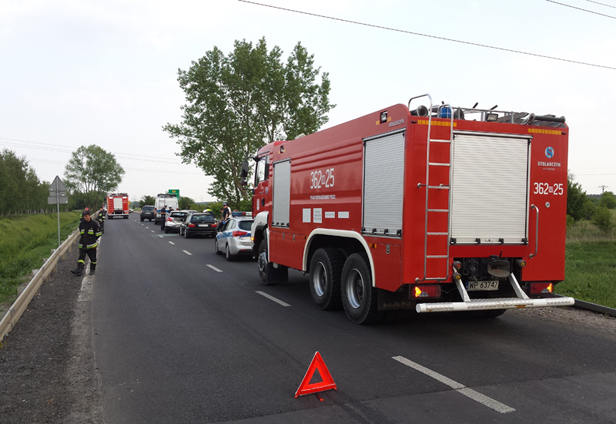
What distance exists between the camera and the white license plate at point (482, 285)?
22.0 ft

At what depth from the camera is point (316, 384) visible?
188 inches

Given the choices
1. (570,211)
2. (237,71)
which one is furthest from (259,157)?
(570,211)

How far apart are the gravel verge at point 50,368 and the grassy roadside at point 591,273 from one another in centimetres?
866

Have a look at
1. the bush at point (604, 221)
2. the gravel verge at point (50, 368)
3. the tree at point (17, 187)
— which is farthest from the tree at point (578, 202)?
the tree at point (17, 187)

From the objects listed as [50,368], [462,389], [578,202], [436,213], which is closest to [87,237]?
[50,368]

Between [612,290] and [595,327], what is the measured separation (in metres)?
3.00

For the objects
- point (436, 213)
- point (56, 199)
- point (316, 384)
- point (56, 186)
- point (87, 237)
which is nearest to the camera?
point (316, 384)

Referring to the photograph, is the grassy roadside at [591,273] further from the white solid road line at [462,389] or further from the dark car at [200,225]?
the dark car at [200,225]

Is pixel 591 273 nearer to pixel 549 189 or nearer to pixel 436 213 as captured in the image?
pixel 549 189

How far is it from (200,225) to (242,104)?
53.2 feet

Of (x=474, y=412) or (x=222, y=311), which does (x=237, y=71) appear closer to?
(x=222, y=311)

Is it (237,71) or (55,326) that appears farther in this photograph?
(237,71)

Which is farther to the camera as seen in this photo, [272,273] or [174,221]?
[174,221]

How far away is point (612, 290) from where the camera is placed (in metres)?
9.97
